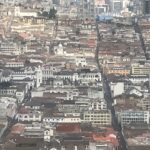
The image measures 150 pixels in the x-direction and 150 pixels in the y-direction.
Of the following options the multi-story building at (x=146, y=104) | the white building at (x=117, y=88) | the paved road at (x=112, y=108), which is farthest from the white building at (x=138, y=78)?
the multi-story building at (x=146, y=104)

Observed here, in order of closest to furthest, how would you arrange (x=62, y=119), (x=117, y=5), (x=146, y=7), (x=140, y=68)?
(x=62, y=119), (x=140, y=68), (x=146, y=7), (x=117, y=5)

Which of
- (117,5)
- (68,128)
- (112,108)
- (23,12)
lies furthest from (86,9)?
(68,128)

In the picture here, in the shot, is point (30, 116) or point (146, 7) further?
point (146, 7)

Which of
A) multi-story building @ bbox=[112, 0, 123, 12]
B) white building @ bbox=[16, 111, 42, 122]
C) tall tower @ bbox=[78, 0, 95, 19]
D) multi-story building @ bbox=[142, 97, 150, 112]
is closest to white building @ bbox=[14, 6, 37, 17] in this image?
tall tower @ bbox=[78, 0, 95, 19]

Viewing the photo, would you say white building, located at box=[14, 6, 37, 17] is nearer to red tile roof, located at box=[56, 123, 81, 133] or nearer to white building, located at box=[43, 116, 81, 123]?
white building, located at box=[43, 116, 81, 123]

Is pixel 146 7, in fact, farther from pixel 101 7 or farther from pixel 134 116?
pixel 134 116
